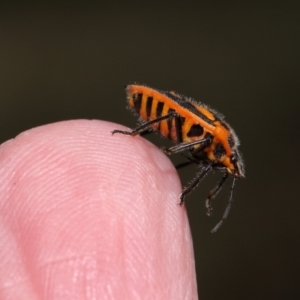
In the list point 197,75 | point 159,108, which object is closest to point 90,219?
point 159,108

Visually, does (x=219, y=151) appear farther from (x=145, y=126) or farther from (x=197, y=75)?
(x=197, y=75)

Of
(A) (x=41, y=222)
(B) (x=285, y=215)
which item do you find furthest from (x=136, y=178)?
(B) (x=285, y=215)

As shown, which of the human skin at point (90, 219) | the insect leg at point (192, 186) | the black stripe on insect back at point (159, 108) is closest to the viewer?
the human skin at point (90, 219)

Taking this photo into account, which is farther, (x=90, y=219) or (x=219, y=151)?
(x=219, y=151)

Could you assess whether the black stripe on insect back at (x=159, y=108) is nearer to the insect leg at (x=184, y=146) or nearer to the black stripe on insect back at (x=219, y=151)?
the insect leg at (x=184, y=146)

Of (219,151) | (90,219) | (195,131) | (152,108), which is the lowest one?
(90,219)

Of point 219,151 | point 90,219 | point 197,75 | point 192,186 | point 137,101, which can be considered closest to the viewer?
point 90,219

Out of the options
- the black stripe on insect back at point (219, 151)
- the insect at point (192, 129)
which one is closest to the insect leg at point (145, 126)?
the insect at point (192, 129)
